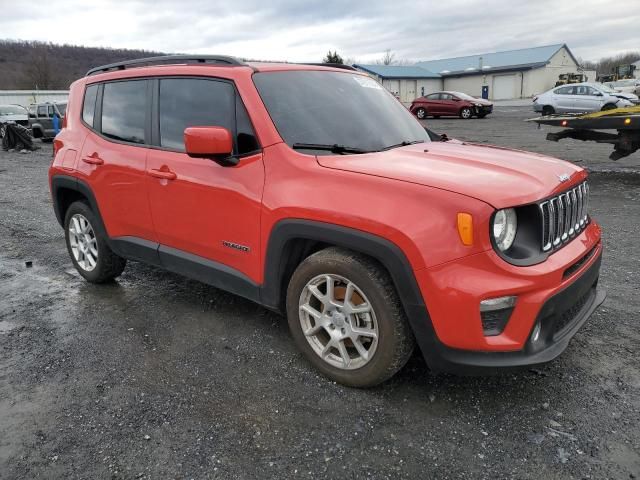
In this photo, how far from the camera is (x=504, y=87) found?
185 ft

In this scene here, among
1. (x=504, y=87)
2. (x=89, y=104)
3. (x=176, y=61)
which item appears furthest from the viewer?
(x=504, y=87)

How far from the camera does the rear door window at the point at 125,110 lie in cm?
395

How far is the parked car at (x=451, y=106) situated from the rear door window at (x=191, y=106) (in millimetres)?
25127

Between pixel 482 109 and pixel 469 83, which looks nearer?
pixel 482 109

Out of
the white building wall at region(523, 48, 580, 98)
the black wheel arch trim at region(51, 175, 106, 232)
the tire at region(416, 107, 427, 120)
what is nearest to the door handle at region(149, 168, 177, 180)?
the black wheel arch trim at region(51, 175, 106, 232)

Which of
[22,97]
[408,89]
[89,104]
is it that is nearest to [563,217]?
[89,104]

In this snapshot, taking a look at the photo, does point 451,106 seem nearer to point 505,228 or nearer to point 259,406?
point 505,228

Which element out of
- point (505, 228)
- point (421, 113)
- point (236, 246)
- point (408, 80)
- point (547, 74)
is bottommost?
point (236, 246)

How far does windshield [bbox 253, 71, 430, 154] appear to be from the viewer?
321 cm

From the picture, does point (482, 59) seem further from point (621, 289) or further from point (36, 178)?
point (621, 289)

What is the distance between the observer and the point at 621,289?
14.1ft

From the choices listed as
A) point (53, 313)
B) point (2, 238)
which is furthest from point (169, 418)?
point (2, 238)

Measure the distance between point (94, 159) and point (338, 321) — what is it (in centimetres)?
261

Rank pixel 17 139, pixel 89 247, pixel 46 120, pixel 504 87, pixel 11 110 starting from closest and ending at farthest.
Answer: pixel 89 247 → pixel 17 139 → pixel 46 120 → pixel 11 110 → pixel 504 87
